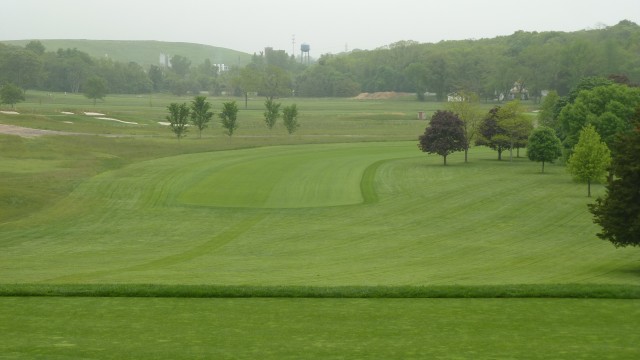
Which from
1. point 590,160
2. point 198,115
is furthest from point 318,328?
point 198,115

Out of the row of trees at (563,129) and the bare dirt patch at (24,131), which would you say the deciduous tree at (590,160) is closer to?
the row of trees at (563,129)

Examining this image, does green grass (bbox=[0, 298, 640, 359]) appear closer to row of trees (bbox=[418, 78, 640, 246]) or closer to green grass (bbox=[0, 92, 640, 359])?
green grass (bbox=[0, 92, 640, 359])

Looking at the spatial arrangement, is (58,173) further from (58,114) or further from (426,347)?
(58,114)

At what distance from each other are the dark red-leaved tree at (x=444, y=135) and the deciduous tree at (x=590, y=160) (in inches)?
823

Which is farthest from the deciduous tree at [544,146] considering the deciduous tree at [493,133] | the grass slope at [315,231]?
the deciduous tree at [493,133]

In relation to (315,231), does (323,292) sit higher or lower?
higher

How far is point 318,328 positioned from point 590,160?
144 feet

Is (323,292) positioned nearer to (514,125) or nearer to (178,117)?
(514,125)

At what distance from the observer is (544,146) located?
2847 inches

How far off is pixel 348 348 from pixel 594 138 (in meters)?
45.3

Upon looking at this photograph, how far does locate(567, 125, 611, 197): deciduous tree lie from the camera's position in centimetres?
5488

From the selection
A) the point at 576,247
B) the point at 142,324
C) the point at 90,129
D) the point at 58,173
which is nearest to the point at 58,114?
the point at 90,129

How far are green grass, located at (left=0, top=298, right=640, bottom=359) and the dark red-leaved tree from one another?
59.1m

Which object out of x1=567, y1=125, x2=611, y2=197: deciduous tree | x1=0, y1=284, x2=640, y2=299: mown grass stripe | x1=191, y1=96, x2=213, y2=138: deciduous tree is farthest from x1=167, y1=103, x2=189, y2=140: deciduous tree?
x1=0, y1=284, x2=640, y2=299: mown grass stripe
